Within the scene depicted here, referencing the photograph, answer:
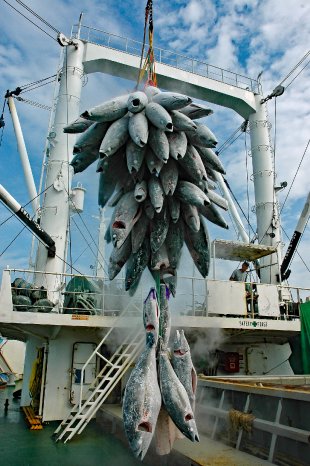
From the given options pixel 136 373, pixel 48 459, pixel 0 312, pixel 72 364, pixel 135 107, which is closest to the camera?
pixel 136 373

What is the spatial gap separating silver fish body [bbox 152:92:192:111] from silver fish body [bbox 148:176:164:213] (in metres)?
0.97

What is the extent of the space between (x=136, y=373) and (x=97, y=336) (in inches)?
361

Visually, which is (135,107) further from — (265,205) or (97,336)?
(265,205)

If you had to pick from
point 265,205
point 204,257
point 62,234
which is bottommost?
point 204,257

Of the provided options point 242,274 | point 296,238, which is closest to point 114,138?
point 242,274

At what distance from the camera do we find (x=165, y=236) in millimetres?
5098

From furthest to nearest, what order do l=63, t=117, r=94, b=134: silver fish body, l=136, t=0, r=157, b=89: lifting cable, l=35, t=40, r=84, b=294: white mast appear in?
l=35, t=40, r=84, b=294: white mast, l=136, t=0, r=157, b=89: lifting cable, l=63, t=117, r=94, b=134: silver fish body

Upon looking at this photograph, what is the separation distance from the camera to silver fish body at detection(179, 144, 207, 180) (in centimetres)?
509

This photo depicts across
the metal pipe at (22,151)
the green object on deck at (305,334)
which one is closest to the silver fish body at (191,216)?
the green object on deck at (305,334)

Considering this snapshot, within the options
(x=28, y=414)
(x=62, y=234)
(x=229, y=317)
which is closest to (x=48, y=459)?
(x=28, y=414)

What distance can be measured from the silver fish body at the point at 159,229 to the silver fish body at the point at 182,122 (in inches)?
43.6

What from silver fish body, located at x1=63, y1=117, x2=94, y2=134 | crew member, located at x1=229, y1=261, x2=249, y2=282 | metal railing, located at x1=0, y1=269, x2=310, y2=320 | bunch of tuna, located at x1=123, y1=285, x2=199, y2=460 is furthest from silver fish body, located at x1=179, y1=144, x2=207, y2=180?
crew member, located at x1=229, y1=261, x2=249, y2=282

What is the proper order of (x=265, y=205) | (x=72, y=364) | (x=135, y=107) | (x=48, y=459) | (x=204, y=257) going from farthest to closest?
1. (x=265, y=205)
2. (x=72, y=364)
3. (x=48, y=459)
4. (x=204, y=257)
5. (x=135, y=107)

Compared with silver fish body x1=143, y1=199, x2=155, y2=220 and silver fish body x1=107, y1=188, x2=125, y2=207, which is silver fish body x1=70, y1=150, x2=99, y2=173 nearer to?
silver fish body x1=107, y1=188, x2=125, y2=207
